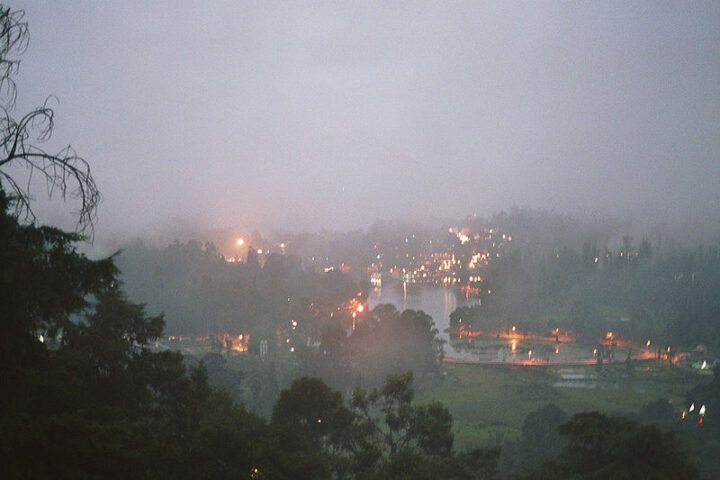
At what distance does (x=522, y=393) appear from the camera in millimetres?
25266

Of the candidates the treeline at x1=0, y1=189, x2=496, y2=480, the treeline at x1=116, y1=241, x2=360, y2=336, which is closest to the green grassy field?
the treeline at x1=0, y1=189, x2=496, y2=480

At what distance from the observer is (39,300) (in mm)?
3451

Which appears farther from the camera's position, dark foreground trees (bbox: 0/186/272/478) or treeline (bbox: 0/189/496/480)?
treeline (bbox: 0/189/496/480)

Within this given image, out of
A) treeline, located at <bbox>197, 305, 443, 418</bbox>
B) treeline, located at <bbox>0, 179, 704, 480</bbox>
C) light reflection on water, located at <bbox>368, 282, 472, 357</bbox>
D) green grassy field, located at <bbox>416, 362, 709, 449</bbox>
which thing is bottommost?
green grassy field, located at <bbox>416, 362, 709, 449</bbox>

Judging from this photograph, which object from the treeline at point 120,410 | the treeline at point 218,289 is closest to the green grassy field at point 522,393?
the treeline at point 120,410

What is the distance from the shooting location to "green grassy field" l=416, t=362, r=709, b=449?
2120 centimetres

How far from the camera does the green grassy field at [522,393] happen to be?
21.2m

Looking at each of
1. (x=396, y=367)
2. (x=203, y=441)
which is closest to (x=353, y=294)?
(x=396, y=367)

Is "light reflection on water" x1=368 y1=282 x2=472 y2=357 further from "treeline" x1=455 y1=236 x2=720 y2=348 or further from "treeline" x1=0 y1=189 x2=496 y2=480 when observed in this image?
"treeline" x1=0 y1=189 x2=496 y2=480

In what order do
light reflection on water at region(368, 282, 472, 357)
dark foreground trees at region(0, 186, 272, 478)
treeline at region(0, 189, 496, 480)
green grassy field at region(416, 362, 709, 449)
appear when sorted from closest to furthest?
dark foreground trees at region(0, 186, 272, 478) < treeline at region(0, 189, 496, 480) < green grassy field at region(416, 362, 709, 449) < light reflection on water at region(368, 282, 472, 357)

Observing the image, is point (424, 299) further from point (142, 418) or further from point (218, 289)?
point (142, 418)

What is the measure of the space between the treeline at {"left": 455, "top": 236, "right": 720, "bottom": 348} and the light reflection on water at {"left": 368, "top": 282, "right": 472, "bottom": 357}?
206 inches

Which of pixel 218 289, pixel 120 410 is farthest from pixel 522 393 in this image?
pixel 218 289

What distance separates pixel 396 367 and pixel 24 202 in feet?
90.6
